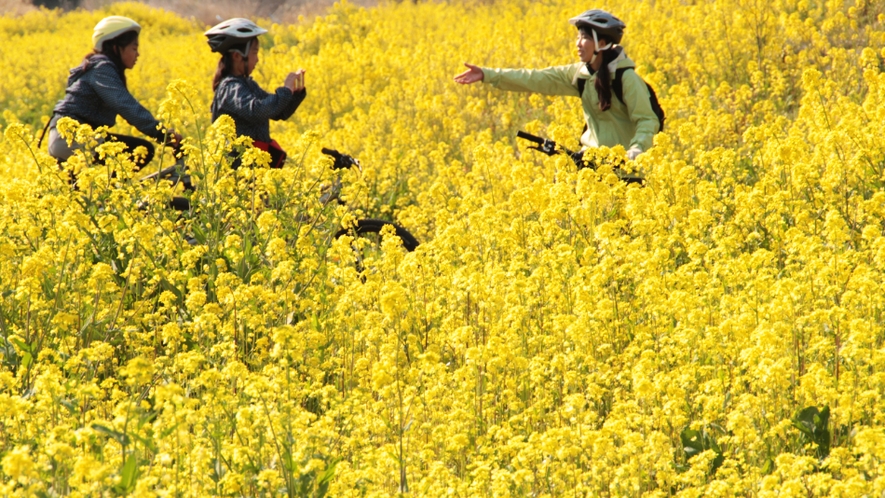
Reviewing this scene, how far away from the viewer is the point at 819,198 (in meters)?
6.41

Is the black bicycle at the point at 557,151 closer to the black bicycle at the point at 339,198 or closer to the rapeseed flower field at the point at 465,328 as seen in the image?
the rapeseed flower field at the point at 465,328

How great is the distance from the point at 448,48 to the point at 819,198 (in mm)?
8403

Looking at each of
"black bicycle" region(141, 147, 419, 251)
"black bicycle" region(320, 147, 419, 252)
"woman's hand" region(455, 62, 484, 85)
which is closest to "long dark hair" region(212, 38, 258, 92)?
"black bicycle" region(141, 147, 419, 251)

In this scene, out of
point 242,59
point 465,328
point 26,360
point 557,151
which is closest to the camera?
point 465,328

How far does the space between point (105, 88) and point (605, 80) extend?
3.46m

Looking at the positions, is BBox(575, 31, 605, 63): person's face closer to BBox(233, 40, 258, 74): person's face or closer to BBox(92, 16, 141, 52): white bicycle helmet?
BBox(233, 40, 258, 74): person's face

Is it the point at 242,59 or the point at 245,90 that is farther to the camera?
the point at 242,59

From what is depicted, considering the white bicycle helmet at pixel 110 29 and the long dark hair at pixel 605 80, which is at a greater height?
the white bicycle helmet at pixel 110 29

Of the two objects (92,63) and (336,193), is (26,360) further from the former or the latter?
(92,63)

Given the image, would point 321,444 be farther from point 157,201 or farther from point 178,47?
point 178,47

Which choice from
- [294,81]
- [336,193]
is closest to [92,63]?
[294,81]

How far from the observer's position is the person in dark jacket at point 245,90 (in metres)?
6.31

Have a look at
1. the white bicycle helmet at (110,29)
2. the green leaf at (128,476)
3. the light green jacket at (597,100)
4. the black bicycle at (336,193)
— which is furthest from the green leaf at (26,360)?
the light green jacket at (597,100)

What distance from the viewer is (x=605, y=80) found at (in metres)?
6.77
